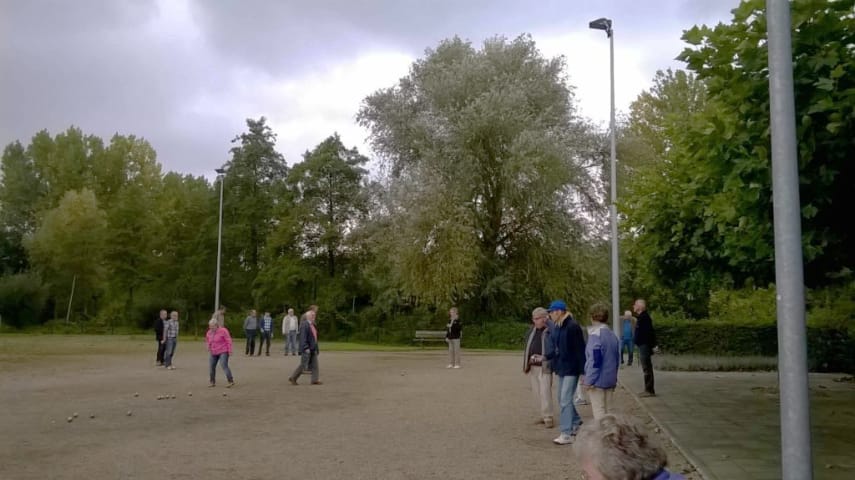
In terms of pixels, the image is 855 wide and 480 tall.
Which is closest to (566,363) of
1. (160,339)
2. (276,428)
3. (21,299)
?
(276,428)

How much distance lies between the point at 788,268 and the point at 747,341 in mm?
24598

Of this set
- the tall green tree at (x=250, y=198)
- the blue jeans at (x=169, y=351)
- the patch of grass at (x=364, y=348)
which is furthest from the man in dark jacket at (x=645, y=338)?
the tall green tree at (x=250, y=198)

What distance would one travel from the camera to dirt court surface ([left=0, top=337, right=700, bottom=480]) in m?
8.38

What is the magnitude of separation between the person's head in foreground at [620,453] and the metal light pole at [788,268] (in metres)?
2.96

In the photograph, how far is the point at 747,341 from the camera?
27750 mm

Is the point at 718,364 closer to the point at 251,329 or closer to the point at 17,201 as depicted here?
the point at 251,329

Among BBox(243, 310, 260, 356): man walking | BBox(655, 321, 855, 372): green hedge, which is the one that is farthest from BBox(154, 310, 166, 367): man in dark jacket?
BBox(655, 321, 855, 372): green hedge

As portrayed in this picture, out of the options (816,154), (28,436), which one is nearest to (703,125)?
(816,154)

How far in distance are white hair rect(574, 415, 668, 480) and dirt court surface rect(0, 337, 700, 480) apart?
3.88m

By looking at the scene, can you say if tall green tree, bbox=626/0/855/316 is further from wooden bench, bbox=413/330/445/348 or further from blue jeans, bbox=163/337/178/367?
wooden bench, bbox=413/330/445/348

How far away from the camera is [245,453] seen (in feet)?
30.3

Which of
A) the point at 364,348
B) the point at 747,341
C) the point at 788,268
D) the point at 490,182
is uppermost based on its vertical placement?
the point at 490,182

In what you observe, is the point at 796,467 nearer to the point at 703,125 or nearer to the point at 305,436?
the point at 703,125

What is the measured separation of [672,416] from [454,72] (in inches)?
1011
